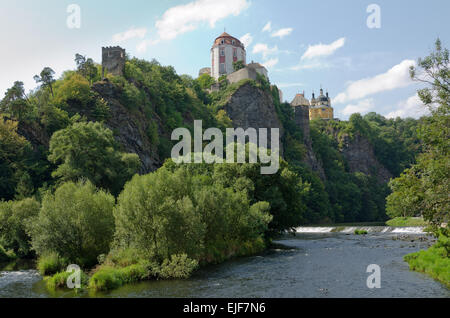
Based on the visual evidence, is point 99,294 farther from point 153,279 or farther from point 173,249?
point 173,249

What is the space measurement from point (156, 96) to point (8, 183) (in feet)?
145

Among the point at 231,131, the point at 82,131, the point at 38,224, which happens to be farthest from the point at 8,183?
the point at 231,131

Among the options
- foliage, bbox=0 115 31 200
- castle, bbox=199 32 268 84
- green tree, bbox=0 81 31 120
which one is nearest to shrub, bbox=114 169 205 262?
foliage, bbox=0 115 31 200

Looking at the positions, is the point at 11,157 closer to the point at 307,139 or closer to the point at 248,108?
the point at 248,108

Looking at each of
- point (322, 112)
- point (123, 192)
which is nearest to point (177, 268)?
point (123, 192)

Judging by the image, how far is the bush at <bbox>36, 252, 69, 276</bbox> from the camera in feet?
104

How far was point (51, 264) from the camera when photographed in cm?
3184

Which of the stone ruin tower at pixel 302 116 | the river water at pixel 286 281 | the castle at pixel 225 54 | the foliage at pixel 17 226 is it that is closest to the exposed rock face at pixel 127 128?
the foliage at pixel 17 226

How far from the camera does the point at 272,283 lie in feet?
91.8

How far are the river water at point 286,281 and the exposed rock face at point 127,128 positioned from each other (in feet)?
130

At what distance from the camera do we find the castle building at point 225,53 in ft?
478

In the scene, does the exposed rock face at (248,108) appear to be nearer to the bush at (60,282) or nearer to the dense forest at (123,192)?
the dense forest at (123,192)

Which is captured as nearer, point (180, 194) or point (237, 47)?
point (180, 194)
